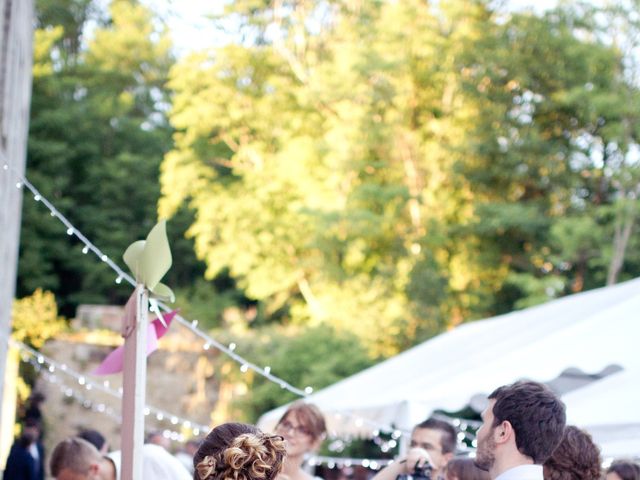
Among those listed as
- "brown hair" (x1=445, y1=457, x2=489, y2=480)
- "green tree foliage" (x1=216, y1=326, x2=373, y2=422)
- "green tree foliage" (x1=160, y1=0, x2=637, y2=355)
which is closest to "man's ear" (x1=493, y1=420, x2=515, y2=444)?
"brown hair" (x1=445, y1=457, x2=489, y2=480)

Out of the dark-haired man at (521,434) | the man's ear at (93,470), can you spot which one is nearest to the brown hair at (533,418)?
the dark-haired man at (521,434)

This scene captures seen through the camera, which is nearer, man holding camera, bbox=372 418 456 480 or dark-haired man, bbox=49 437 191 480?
dark-haired man, bbox=49 437 191 480

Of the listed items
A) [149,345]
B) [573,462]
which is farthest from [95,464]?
[573,462]

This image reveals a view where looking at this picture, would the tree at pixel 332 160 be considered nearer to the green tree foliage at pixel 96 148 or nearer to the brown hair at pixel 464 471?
the green tree foliage at pixel 96 148

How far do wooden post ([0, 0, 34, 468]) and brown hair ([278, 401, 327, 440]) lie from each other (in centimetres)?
342

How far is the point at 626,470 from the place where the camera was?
436 centimetres

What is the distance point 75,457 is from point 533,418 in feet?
6.69

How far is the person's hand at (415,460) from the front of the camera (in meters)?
4.09

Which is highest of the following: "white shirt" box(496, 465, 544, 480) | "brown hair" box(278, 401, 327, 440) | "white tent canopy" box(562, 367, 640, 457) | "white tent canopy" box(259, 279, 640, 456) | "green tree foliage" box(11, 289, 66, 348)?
"green tree foliage" box(11, 289, 66, 348)

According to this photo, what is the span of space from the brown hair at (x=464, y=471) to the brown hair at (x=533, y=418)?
3.22 feet

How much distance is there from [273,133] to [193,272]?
5.99m

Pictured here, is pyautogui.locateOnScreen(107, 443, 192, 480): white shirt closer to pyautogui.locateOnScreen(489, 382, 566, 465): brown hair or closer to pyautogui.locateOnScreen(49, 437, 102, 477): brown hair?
pyautogui.locateOnScreen(49, 437, 102, 477): brown hair

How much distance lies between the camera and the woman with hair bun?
9.73 feet

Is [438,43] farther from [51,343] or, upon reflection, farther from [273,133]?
Answer: [51,343]
